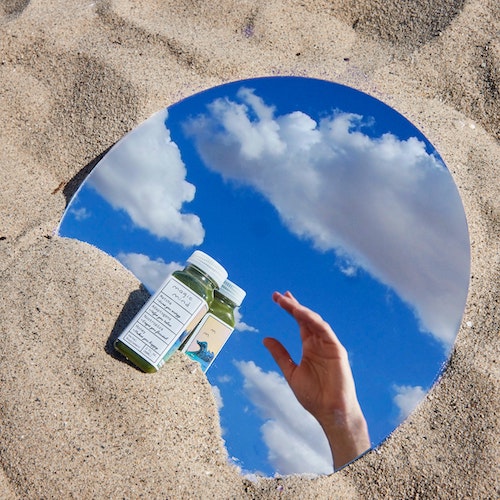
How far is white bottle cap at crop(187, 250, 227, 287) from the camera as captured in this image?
1.21 meters

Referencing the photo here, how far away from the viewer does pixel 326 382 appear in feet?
3.80

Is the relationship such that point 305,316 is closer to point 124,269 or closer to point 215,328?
point 215,328

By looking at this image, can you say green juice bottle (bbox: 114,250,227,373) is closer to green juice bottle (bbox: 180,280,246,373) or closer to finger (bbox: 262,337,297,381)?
green juice bottle (bbox: 180,280,246,373)

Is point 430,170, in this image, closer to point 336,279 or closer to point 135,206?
point 336,279

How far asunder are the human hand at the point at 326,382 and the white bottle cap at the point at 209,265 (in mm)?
132

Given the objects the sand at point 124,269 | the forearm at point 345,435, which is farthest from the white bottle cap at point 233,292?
the forearm at point 345,435

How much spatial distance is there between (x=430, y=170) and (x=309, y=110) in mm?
269

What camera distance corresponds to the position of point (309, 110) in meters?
1.33

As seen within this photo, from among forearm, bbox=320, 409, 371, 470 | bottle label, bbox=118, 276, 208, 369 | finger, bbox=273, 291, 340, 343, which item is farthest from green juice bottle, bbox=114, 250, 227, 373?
forearm, bbox=320, 409, 371, 470

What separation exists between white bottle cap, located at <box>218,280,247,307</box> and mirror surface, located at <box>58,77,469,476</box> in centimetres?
1

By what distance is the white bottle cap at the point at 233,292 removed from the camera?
1195mm

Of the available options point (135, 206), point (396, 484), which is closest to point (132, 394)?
point (135, 206)

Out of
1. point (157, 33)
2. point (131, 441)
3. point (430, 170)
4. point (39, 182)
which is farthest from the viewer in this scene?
point (157, 33)

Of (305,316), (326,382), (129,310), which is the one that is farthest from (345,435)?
(129,310)
